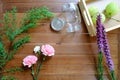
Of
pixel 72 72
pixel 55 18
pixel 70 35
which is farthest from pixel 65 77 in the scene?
pixel 55 18

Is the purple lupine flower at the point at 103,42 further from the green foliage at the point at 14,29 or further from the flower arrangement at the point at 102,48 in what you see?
the green foliage at the point at 14,29

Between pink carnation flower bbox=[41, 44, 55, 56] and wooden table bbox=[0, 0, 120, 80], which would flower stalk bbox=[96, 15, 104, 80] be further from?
pink carnation flower bbox=[41, 44, 55, 56]

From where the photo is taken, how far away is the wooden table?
4.38 ft

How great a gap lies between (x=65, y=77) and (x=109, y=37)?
0.35m

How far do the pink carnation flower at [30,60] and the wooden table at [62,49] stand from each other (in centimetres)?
4

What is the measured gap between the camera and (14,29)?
1.31 meters

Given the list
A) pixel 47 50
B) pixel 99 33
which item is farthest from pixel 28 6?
pixel 99 33

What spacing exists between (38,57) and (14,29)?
0.21 meters

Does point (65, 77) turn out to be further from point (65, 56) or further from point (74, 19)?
point (74, 19)

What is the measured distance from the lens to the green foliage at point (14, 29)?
1300 millimetres

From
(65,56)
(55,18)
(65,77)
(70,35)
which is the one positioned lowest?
(65,77)

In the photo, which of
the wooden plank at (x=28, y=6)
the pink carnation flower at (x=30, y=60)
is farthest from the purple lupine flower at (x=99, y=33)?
the pink carnation flower at (x=30, y=60)

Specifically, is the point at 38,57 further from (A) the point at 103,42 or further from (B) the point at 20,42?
(A) the point at 103,42

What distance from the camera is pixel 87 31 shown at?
1.35 metres
